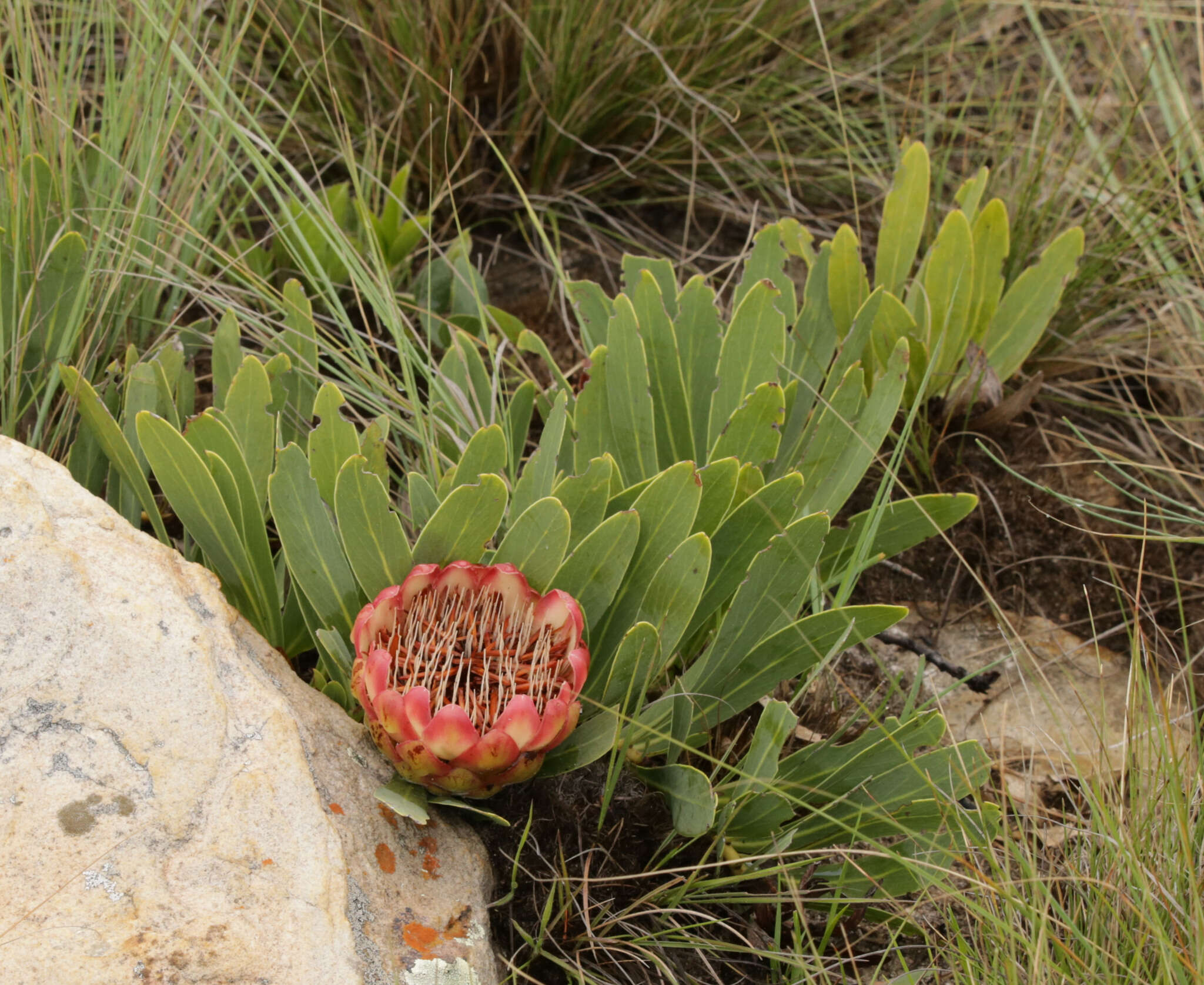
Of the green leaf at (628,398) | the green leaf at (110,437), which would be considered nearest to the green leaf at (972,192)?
the green leaf at (628,398)

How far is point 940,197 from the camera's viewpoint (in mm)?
2668

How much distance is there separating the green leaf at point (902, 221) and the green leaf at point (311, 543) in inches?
48.2

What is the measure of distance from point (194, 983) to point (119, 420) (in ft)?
3.40

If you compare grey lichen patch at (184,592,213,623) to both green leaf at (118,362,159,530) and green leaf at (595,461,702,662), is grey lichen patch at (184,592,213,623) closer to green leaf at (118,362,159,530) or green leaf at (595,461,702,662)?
green leaf at (118,362,159,530)

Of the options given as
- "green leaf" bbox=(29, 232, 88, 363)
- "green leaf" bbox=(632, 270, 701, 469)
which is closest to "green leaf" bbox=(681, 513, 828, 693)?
"green leaf" bbox=(632, 270, 701, 469)

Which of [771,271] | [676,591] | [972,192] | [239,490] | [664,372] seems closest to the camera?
[676,591]

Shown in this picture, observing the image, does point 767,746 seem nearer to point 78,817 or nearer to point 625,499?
A: point 625,499

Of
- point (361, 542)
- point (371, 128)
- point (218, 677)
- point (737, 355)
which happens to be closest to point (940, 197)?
point (737, 355)

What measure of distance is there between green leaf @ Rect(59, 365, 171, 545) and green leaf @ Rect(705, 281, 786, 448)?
0.89m

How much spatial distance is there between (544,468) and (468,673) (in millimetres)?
355

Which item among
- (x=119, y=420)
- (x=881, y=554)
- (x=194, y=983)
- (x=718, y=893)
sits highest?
(x=119, y=420)

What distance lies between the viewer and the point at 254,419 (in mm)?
1658

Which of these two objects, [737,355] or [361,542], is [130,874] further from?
[737,355]

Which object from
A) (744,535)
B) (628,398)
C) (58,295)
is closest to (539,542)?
(744,535)
